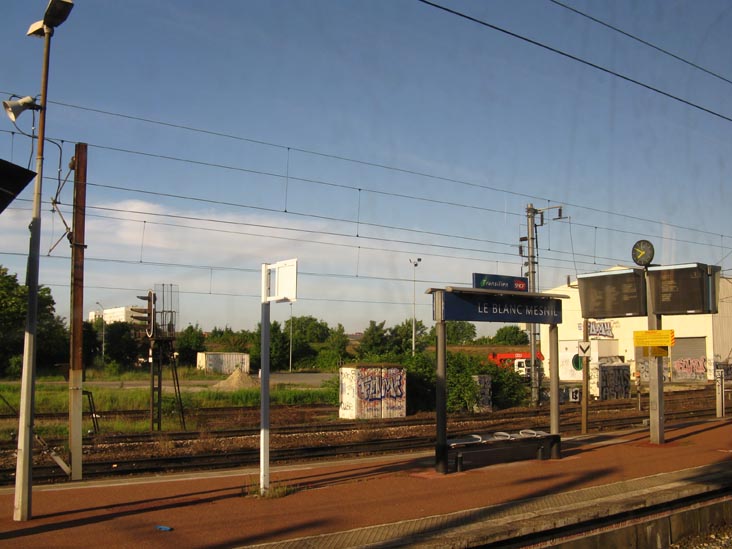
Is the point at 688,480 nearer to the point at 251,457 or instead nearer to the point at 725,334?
the point at 251,457

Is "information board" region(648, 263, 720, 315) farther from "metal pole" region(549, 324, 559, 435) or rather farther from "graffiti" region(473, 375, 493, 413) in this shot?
"graffiti" region(473, 375, 493, 413)

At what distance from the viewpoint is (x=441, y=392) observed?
12664 mm

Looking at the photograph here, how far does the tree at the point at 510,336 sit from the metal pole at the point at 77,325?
344ft

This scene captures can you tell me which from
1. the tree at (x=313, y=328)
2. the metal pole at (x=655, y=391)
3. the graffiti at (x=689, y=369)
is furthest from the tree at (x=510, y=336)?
the metal pole at (x=655, y=391)

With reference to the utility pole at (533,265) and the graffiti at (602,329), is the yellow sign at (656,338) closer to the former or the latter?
the utility pole at (533,265)

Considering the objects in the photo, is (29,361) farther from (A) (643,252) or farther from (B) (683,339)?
(B) (683,339)

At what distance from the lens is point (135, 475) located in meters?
13.2

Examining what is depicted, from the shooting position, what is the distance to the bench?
13.1 meters

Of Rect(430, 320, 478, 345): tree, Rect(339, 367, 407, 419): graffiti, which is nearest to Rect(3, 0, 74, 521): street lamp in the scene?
Rect(339, 367, 407, 419): graffiti

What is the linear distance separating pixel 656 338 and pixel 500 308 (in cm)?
566

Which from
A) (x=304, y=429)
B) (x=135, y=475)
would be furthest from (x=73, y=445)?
(x=304, y=429)

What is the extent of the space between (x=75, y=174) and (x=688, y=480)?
39.7 feet

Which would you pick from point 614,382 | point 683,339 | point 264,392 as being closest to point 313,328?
point 683,339

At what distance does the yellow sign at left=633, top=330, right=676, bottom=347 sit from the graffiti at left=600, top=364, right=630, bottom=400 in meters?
21.0
